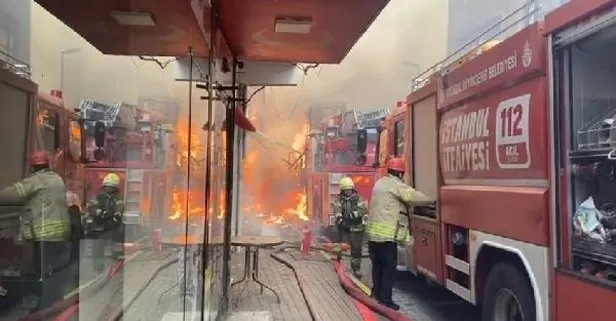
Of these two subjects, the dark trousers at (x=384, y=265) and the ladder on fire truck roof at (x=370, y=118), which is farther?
the ladder on fire truck roof at (x=370, y=118)

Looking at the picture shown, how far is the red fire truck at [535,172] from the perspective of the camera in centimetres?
337

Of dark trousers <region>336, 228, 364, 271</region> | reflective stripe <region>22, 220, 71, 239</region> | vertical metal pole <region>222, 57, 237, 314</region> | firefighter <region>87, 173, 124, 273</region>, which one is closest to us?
reflective stripe <region>22, 220, 71, 239</region>

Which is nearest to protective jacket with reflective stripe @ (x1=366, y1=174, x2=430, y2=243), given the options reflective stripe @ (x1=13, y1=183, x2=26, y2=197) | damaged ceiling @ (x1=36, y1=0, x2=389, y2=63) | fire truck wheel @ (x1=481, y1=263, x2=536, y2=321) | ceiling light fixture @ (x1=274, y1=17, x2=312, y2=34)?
damaged ceiling @ (x1=36, y1=0, x2=389, y2=63)

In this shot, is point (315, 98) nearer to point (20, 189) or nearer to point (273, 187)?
point (273, 187)

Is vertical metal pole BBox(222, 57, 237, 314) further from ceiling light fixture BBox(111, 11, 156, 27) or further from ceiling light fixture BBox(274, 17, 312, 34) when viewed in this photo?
ceiling light fixture BBox(111, 11, 156, 27)

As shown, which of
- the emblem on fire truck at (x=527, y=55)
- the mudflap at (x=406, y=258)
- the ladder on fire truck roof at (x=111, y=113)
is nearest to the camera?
the ladder on fire truck roof at (x=111, y=113)

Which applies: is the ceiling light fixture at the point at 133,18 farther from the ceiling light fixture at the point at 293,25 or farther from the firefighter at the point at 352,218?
the firefighter at the point at 352,218

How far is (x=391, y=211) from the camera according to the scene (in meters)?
6.64

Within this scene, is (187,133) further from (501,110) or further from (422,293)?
(422,293)

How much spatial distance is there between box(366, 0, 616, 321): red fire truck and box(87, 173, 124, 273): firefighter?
239 cm

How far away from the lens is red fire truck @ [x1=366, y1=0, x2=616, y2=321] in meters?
3.37

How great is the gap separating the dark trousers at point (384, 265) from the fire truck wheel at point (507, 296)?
187 centimetres

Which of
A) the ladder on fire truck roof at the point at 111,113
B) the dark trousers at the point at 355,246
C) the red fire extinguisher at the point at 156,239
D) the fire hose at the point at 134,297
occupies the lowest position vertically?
the dark trousers at the point at 355,246

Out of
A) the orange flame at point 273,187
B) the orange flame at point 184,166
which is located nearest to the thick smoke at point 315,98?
the orange flame at point 273,187
